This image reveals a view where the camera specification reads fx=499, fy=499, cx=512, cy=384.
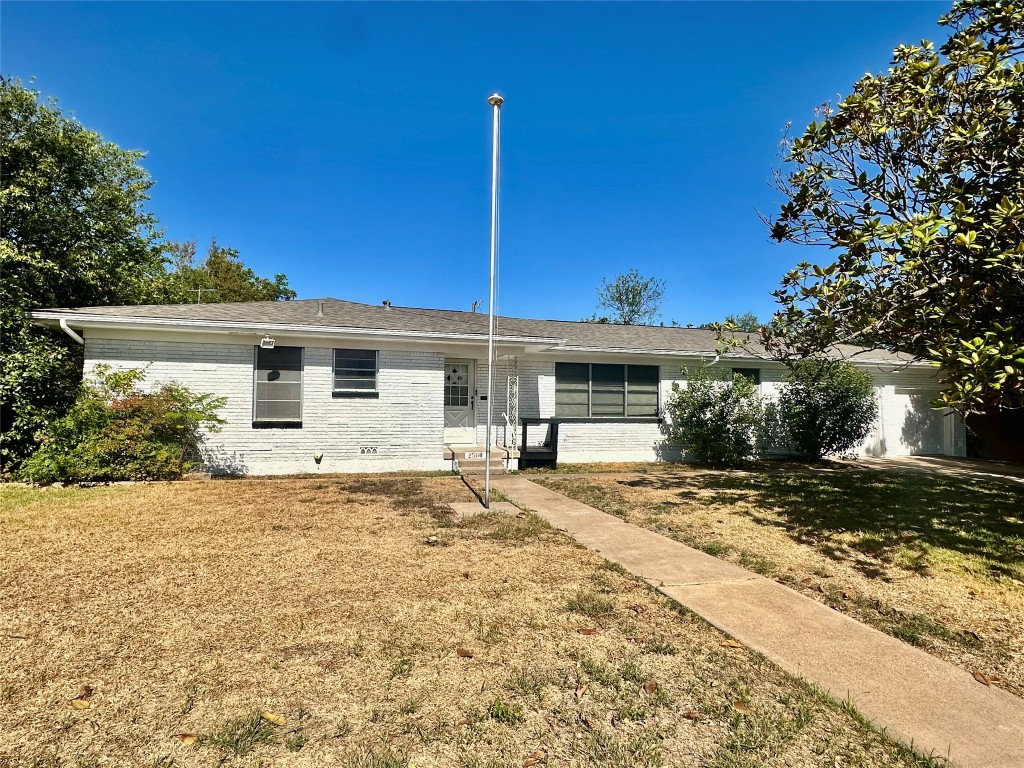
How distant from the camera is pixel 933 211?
5.45 meters

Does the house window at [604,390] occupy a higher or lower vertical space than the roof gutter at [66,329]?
lower

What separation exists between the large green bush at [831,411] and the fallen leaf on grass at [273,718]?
13.7 meters

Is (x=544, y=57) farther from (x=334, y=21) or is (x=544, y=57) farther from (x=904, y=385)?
(x=904, y=385)

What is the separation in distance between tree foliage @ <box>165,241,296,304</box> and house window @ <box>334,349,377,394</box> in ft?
87.5

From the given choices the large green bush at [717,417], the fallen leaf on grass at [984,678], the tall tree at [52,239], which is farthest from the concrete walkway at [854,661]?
the tall tree at [52,239]

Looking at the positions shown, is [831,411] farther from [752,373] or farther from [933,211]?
[933,211]

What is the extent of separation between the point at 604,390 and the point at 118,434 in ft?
33.2

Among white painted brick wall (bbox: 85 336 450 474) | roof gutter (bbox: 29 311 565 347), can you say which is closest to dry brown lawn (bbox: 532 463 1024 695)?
white painted brick wall (bbox: 85 336 450 474)

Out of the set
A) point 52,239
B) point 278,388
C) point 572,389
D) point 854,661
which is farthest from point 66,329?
point 854,661

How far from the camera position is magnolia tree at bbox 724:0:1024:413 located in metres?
4.86

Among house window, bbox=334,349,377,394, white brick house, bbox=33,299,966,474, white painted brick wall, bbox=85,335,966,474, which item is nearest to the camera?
white brick house, bbox=33,299,966,474

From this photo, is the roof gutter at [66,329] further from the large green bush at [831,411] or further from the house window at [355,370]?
the large green bush at [831,411]

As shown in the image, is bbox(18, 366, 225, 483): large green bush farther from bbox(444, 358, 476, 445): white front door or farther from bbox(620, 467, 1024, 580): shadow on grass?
bbox(620, 467, 1024, 580): shadow on grass

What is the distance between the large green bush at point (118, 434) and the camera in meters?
8.27
